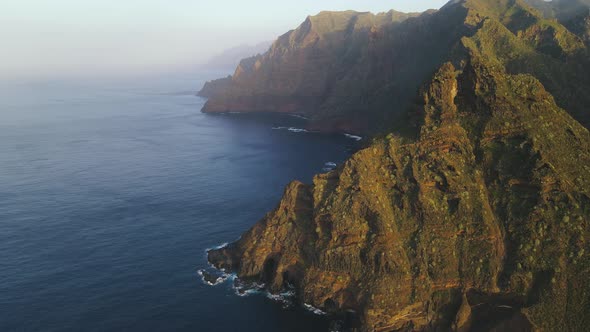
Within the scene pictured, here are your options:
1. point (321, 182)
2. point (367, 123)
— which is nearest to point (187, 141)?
point (367, 123)

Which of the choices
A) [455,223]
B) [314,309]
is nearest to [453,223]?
[455,223]

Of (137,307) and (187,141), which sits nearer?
(137,307)

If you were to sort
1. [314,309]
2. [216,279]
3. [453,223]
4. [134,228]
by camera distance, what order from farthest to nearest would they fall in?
1. [134,228]
2. [216,279]
3. [314,309]
4. [453,223]

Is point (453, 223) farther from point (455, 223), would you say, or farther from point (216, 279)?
point (216, 279)

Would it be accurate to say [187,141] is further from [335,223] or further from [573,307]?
[573,307]

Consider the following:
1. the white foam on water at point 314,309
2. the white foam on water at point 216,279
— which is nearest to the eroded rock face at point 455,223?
the white foam on water at point 314,309

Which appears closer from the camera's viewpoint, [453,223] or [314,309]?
[453,223]

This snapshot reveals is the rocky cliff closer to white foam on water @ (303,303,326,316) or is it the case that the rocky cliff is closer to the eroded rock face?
the eroded rock face
